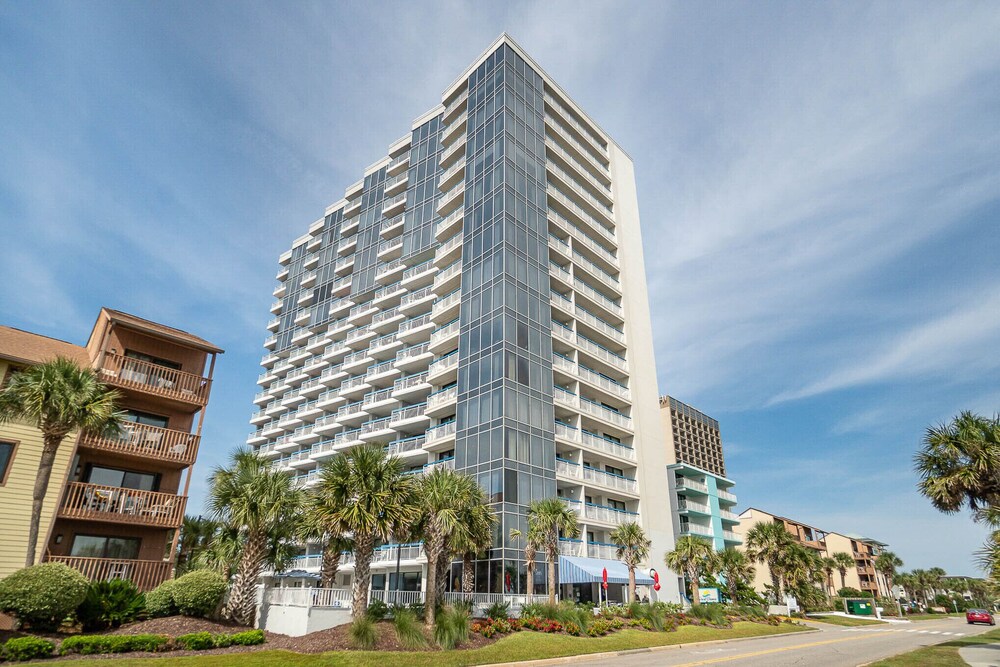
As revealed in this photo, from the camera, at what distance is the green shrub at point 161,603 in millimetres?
21125

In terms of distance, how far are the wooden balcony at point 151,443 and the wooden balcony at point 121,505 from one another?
5.68ft

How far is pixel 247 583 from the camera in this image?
2383 cm

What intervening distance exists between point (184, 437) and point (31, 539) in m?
8.37

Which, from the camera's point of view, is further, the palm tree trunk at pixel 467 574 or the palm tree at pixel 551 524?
the palm tree at pixel 551 524

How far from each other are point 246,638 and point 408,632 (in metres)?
6.11

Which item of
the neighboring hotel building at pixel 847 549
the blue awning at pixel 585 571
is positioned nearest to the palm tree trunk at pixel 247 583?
the blue awning at pixel 585 571

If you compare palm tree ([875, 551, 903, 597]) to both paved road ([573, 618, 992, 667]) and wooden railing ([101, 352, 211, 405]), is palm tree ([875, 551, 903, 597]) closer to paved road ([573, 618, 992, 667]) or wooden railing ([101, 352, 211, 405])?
paved road ([573, 618, 992, 667])

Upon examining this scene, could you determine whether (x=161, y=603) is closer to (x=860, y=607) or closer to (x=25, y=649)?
(x=25, y=649)

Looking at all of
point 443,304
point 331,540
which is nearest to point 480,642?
point 331,540

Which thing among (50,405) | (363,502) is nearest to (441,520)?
(363,502)

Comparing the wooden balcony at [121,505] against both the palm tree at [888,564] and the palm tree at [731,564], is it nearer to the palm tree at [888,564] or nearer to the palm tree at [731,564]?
the palm tree at [731,564]

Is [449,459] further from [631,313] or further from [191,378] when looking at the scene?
[631,313]

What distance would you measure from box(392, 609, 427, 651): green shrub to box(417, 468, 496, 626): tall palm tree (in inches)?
71.0

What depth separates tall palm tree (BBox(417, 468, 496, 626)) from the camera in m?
25.6
